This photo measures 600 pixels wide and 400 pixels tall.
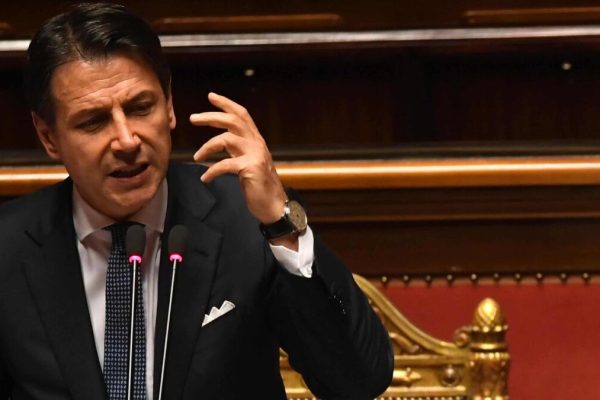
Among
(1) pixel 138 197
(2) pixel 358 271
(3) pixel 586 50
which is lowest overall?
(2) pixel 358 271

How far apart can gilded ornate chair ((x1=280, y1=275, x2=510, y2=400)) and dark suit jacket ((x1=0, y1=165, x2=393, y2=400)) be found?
13 cm

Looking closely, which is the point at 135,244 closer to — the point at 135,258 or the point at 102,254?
the point at 135,258

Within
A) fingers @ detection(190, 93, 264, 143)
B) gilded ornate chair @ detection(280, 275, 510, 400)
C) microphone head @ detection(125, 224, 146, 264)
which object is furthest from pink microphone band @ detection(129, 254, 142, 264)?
gilded ornate chair @ detection(280, 275, 510, 400)

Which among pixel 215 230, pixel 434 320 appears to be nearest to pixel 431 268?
pixel 434 320

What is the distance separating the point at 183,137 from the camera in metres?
1.59

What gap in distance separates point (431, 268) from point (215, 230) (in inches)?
15.9

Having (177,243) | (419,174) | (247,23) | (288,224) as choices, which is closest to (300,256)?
(288,224)

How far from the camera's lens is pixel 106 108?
84 cm

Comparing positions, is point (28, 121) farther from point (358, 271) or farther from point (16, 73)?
point (358, 271)

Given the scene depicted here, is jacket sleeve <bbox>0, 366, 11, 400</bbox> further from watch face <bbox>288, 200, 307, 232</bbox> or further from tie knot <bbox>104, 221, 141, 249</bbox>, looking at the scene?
watch face <bbox>288, 200, 307, 232</bbox>

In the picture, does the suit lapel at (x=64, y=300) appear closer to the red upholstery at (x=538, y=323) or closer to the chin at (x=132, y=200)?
the chin at (x=132, y=200)

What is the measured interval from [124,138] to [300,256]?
0.14 meters

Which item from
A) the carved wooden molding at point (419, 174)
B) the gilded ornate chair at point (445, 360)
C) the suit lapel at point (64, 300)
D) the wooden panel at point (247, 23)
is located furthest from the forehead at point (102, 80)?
the wooden panel at point (247, 23)

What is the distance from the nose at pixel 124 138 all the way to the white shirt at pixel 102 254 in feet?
0.25
